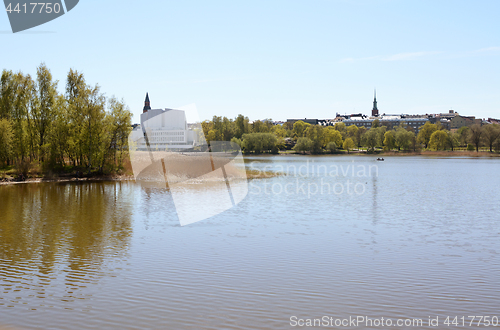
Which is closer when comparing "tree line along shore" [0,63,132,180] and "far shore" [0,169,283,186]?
"far shore" [0,169,283,186]

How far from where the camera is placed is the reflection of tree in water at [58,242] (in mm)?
11625

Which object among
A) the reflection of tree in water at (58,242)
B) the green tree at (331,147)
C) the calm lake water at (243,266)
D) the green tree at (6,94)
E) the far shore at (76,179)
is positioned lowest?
the calm lake water at (243,266)

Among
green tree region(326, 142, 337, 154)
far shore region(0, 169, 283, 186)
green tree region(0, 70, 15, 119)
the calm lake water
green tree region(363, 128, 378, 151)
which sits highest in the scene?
green tree region(0, 70, 15, 119)

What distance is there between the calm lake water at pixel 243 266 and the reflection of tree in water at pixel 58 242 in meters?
0.06

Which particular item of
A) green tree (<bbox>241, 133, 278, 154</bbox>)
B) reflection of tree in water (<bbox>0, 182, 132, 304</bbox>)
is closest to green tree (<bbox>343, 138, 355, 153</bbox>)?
green tree (<bbox>241, 133, 278, 154</bbox>)

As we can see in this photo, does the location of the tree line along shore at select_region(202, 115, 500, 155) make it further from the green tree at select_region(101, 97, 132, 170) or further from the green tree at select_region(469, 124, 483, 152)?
the green tree at select_region(101, 97, 132, 170)

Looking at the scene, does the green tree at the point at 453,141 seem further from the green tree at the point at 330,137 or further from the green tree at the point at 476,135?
the green tree at the point at 330,137

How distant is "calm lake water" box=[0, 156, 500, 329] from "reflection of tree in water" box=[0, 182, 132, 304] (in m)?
0.06

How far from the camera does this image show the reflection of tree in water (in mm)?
11625

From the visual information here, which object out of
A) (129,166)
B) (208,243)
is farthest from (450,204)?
(129,166)

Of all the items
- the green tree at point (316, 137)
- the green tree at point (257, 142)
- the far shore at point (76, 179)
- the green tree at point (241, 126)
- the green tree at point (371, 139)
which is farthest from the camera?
the green tree at point (241, 126)

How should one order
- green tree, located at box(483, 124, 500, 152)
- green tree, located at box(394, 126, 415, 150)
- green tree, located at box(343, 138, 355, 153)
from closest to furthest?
1. green tree, located at box(483, 124, 500, 152)
2. green tree, located at box(394, 126, 415, 150)
3. green tree, located at box(343, 138, 355, 153)

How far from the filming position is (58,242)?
1658 centimetres

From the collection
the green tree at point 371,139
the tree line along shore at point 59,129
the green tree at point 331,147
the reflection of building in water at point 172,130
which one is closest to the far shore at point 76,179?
the tree line along shore at point 59,129
